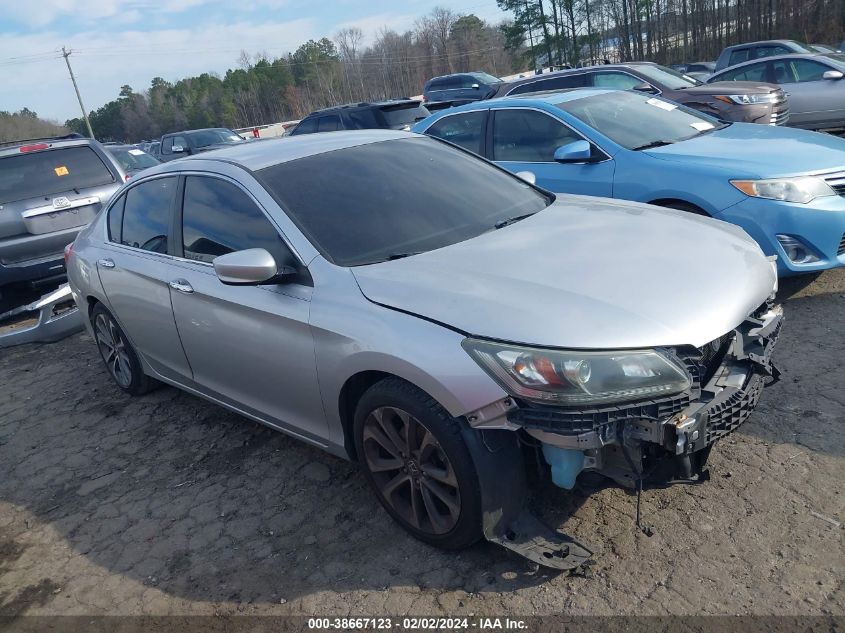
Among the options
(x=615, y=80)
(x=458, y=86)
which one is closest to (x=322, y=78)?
(x=458, y=86)

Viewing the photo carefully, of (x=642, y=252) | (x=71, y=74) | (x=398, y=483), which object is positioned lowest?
(x=398, y=483)

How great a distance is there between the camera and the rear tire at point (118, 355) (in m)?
4.90

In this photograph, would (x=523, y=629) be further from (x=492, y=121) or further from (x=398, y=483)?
(x=492, y=121)

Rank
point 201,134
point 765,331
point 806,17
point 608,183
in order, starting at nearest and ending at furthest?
point 765,331
point 608,183
point 201,134
point 806,17

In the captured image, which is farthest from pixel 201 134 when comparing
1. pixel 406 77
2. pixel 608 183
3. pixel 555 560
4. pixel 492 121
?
pixel 406 77

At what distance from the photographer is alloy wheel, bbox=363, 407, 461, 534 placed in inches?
110

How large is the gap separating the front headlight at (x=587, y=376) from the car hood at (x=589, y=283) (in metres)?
0.05

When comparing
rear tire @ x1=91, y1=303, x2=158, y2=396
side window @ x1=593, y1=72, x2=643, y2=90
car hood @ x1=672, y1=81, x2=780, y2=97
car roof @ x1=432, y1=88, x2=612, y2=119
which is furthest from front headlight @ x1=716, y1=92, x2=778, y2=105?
rear tire @ x1=91, y1=303, x2=158, y2=396

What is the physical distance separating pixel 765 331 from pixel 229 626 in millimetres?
2546

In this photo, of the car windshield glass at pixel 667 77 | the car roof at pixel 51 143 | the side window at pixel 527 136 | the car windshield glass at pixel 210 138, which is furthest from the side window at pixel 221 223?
the car windshield glass at pixel 210 138

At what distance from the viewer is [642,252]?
3.01m

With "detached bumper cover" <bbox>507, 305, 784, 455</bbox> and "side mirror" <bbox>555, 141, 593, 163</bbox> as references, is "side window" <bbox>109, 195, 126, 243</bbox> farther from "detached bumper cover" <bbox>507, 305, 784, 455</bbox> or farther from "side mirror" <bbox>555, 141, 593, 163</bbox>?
"detached bumper cover" <bbox>507, 305, 784, 455</bbox>

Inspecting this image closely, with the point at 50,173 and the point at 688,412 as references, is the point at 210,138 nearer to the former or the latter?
the point at 50,173

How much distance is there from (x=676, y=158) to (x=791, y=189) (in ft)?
2.87
